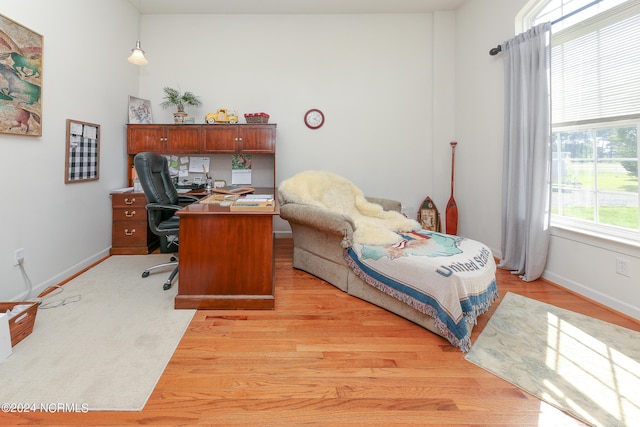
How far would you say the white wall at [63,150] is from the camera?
2.37 metres

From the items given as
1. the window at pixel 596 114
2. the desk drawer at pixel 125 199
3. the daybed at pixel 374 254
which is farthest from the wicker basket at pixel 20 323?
the window at pixel 596 114

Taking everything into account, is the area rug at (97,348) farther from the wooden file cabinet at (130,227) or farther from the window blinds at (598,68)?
the window blinds at (598,68)

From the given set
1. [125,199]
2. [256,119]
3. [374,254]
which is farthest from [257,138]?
[374,254]

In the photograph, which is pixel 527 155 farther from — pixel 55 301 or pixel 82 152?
pixel 82 152

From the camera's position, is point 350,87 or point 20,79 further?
point 350,87

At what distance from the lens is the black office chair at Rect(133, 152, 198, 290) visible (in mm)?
2686

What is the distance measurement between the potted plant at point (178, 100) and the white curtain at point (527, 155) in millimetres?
3867

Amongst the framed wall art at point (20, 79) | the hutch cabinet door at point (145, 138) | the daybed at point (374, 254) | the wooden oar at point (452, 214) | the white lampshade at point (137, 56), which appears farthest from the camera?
the wooden oar at point (452, 214)

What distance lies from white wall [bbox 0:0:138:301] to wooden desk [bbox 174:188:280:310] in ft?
4.60

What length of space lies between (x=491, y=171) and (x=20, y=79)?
15.3ft

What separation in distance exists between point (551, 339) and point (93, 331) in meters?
3.00

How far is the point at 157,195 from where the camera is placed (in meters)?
2.78

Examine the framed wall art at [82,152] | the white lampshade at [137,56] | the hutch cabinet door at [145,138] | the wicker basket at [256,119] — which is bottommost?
the framed wall art at [82,152]

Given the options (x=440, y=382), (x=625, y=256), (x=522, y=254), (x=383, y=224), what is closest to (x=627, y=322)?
(x=625, y=256)
